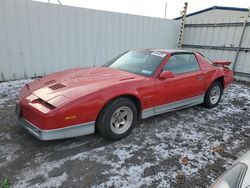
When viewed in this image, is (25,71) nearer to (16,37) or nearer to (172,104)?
(16,37)

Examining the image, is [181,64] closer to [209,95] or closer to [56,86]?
[209,95]

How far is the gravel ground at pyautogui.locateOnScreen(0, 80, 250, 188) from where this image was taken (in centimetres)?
225

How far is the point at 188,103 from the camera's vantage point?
4008 millimetres

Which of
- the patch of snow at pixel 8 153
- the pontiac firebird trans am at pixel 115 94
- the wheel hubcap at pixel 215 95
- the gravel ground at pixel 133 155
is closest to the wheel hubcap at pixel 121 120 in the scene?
the pontiac firebird trans am at pixel 115 94

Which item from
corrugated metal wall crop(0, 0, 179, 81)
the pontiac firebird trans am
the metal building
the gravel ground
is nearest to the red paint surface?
the pontiac firebird trans am

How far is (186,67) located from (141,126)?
4.75ft

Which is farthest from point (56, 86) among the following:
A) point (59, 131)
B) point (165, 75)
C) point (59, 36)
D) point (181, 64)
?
point (59, 36)

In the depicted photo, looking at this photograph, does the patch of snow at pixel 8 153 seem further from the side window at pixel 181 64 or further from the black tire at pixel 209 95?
the black tire at pixel 209 95

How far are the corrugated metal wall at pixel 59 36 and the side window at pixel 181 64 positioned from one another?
415cm

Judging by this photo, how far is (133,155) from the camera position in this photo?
2.71 meters

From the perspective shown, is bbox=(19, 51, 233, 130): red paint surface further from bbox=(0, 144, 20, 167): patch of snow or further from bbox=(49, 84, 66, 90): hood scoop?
bbox=(0, 144, 20, 167): patch of snow

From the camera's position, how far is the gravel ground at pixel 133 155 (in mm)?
2248

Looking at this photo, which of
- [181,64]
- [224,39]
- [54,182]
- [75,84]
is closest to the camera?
[54,182]

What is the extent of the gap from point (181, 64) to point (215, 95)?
1.48m
